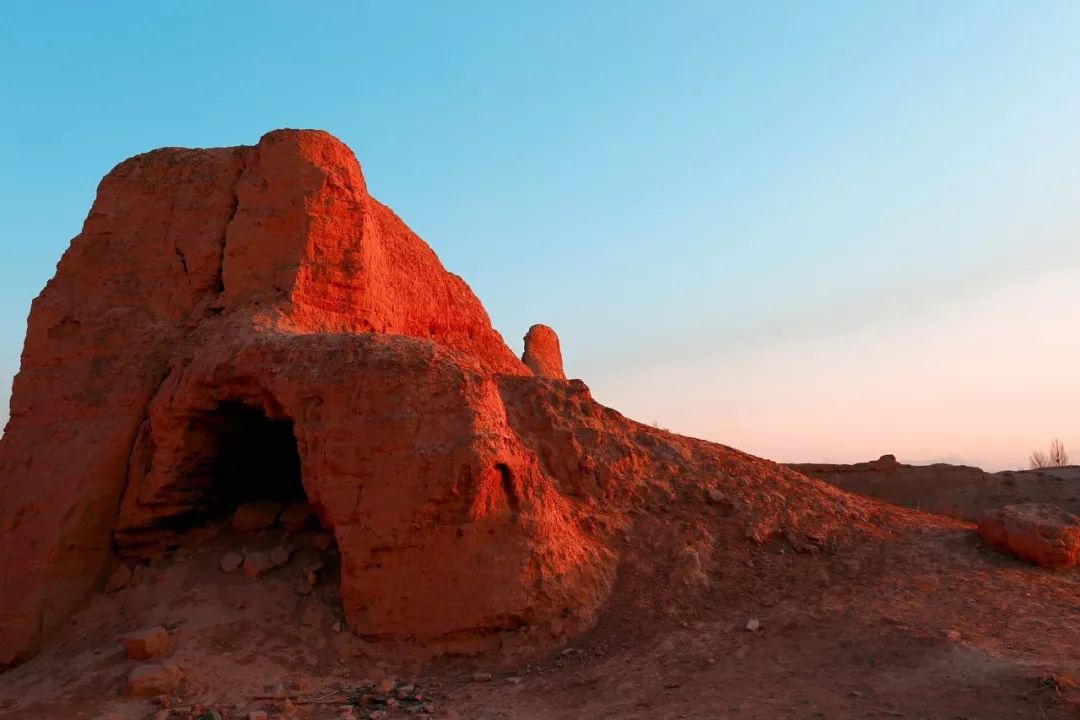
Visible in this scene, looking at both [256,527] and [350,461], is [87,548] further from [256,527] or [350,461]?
[350,461]

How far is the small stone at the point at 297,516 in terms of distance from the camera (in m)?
7.95

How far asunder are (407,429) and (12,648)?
4143 millimetres

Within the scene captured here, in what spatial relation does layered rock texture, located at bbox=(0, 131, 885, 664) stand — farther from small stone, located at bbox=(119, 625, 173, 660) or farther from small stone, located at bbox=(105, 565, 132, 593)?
small stone, located at bbox=(119, 625, 173, 660)

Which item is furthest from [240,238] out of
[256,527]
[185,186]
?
[256,527]

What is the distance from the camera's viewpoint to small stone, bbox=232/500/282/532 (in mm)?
7973

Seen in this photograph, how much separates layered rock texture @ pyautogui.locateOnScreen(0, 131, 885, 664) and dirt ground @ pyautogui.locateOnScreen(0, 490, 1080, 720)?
0.33m

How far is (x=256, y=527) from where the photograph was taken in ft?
26.2

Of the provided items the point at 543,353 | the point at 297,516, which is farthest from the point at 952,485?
the point at 297,516

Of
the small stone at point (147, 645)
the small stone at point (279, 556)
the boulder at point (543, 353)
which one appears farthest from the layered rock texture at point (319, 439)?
the boulder at point (543, 353)

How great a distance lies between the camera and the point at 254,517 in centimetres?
800

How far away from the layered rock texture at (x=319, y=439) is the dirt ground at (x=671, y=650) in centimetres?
33

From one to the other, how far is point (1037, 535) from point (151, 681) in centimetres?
835

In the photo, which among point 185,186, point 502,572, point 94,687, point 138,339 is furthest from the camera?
point 185,186

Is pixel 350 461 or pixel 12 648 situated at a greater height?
pixel 350 461
